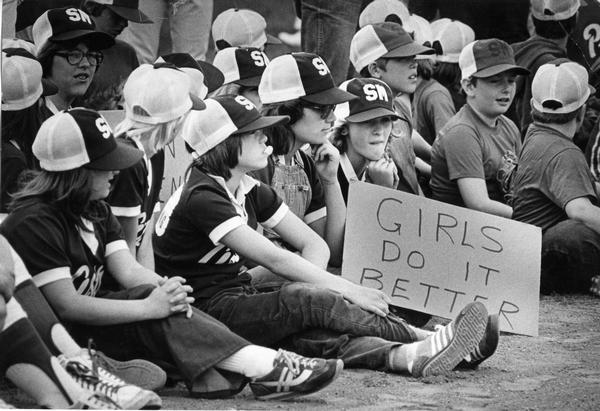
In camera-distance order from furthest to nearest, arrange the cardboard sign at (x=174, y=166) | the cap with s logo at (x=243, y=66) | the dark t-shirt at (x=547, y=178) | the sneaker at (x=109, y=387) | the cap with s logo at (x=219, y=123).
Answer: the dark t-shirt at (x=547, y=178) → the cap with s logo at (x=243, y=66) → the cardboard sign at (x=174, y=166) → the cap with s logo at (x=219, y=123) → the sneaker at (x=109, y=387)

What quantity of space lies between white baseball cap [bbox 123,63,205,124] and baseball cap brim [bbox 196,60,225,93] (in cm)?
138

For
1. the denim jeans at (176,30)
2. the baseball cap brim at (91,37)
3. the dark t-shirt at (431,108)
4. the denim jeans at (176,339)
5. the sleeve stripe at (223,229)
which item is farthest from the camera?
the dark t-shirt at (431,108)

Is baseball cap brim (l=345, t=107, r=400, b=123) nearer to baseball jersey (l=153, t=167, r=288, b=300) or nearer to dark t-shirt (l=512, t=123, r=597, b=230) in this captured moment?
baseball jersey (l=153, t=167, r=288, b=300)

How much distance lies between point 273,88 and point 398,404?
5.69ft

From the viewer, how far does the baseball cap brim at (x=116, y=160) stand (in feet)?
14.7

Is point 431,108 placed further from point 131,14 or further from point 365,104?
point 131,14

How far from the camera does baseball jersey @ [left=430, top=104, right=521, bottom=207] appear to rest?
682 centimetres

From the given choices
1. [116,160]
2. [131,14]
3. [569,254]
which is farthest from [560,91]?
[116,160]

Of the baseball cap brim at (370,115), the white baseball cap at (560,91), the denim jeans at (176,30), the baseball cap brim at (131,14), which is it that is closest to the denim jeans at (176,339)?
the baseball cap brim at (370,115)

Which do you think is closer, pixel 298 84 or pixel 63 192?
pixel 63 192

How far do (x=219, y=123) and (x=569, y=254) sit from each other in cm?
245

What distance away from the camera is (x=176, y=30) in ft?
24.0

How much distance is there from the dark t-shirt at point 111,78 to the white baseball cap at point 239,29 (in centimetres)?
75

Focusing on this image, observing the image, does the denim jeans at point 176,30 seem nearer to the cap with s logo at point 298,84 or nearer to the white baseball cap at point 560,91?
the cap with s logo at point 298,84
